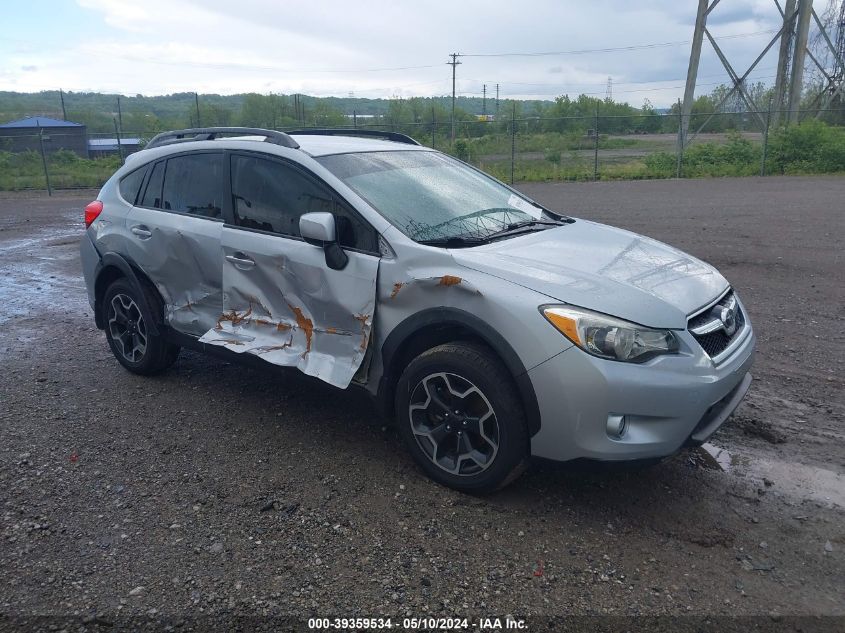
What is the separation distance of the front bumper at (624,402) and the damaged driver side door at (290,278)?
1.14m

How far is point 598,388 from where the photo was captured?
305 cm

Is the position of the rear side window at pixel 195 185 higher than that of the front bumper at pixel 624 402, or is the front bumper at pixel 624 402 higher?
the rear side window at pixel 195 185

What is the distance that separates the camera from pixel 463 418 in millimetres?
3459

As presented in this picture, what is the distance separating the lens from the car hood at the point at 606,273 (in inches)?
127

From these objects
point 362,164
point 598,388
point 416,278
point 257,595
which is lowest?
point 257,595

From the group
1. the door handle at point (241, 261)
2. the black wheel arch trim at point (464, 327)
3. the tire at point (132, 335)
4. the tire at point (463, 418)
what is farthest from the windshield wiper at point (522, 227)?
the tire at point (132, 335)

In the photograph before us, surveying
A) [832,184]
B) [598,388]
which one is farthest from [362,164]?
[832,184]

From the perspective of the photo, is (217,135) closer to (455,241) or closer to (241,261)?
(241,261)

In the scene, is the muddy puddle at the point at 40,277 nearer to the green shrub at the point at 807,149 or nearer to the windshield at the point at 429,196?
the windshield at the point at 429,196

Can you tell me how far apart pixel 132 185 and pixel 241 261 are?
1596mm

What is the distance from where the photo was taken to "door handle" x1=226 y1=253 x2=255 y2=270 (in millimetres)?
4309

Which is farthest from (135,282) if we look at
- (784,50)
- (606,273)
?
(784,50)

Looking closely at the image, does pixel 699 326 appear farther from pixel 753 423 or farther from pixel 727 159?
pixel 727 159

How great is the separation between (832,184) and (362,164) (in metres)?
18.2
